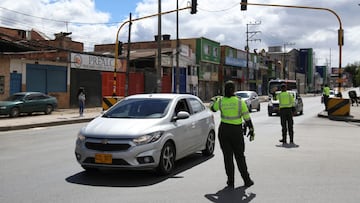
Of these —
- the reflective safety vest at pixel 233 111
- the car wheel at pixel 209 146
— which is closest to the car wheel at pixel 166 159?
the reflective safety vest at pixel 233 111

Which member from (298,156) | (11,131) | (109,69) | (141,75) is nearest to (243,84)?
(141,75)

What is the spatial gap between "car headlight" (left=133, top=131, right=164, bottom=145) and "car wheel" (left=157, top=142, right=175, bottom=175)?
272mm

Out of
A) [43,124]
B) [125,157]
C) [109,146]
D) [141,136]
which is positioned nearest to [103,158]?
[109,146]

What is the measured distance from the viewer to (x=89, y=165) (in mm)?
7668

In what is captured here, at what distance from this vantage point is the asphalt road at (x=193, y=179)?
21.2 ft

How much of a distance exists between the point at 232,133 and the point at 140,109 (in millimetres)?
2287

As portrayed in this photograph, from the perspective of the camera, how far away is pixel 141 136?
749 cm

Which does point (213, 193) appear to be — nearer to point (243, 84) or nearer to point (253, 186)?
point (253, 186)

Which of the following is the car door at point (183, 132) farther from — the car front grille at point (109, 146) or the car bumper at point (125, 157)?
the car front grille at point (109, 146)

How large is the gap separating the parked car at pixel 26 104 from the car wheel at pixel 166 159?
57.5ft

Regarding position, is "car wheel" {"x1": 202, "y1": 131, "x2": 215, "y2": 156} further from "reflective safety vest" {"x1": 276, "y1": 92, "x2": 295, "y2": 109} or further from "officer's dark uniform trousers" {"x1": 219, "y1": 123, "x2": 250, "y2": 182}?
"reflective safety vest" {"x1": 276, "y1": 92, "x2": 295, "y2": 109}

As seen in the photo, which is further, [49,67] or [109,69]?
[109,69]

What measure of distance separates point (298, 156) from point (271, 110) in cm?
1586

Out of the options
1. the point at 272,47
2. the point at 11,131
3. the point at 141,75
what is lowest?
the point at 11,131
